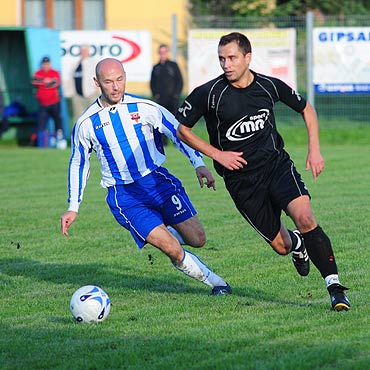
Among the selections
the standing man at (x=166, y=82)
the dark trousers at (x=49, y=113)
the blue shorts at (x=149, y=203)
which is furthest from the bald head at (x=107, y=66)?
the dark trousers at (x=49, y=113)

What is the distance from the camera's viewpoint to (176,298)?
24.6 feet

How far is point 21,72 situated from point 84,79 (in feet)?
7.51

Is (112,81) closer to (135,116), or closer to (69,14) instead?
(135,116)

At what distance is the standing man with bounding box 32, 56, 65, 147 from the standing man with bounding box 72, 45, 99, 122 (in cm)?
78

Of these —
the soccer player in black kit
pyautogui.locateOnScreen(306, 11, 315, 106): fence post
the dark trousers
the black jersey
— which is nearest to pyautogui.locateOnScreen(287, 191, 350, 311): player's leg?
the soccer player in black kit

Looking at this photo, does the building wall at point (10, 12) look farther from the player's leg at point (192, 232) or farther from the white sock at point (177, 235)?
the player's leg at point (192, 232)

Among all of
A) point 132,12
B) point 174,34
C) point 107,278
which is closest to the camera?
point 107,278

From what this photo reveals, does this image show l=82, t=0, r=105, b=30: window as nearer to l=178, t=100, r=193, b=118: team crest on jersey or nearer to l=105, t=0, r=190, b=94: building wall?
l=105, t=0, r=190, b=94: building wall

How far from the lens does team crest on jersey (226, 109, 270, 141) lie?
685 centimetres

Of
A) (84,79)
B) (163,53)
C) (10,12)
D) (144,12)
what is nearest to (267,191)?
(163,53)

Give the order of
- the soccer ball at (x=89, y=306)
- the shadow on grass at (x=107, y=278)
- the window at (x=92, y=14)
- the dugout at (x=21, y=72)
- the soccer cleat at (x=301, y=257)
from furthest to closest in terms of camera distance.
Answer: the window at (x=92, y=14) → the dugout at (x=21, y=72) → the shadow on grass at (x=107, y=278) → the soccer cleat at (x=301, y=257) → the soccer ball at (x=89, y=306)

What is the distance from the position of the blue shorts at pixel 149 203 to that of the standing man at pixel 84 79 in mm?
15386

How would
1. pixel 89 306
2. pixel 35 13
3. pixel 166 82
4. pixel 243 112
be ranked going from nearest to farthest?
pixel 89 306 < pixel 243 112 < pixel 166 82 < pixel 35 13

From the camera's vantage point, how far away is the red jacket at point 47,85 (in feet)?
72.4
